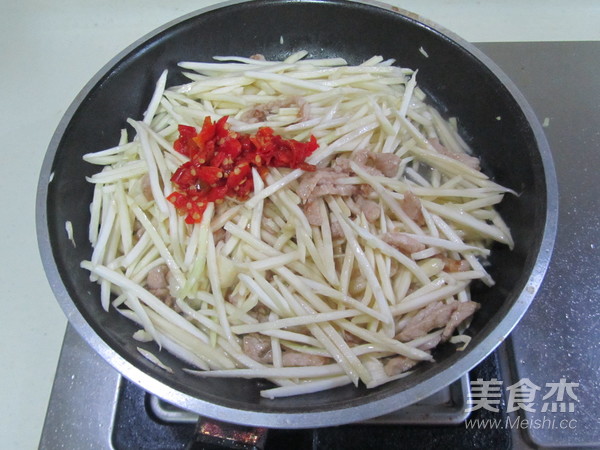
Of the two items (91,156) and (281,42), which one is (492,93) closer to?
(281,42)

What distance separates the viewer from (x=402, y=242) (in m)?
1.57

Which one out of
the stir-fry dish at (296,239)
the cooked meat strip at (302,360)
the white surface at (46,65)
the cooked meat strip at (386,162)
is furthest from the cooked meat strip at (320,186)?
the white surface at (46,65)

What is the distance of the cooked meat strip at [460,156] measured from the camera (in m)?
1.81

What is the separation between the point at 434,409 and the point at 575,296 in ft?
2.45

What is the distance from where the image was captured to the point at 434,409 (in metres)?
1.61

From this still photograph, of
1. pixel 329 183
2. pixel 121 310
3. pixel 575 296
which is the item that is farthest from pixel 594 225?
pixel 121 310

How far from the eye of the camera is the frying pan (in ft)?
4.19

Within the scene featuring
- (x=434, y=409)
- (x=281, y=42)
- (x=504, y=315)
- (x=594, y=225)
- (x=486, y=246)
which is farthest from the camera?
(x=281, y=42)

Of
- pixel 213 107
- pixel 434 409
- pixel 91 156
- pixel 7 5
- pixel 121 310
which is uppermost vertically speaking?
pixel 7 5

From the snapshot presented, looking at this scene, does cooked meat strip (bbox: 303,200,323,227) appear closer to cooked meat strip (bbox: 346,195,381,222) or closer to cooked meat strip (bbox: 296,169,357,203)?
cooked meat strip (bbox: 296,169,357,203)

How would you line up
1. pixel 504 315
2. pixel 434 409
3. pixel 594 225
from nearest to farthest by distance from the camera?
pixel 504 315, pixel 434 409, pixel 594 225

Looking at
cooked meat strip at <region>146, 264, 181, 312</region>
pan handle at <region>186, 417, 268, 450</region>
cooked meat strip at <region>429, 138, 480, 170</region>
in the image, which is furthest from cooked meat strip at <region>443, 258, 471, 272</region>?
cooked meat strip at <region>146, 264, 181, 312</region>

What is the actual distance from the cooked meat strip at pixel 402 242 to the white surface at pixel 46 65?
1.41 m

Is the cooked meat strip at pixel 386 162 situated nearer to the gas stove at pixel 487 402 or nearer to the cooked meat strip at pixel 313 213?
the cooked meat strip at pixel 313 213
